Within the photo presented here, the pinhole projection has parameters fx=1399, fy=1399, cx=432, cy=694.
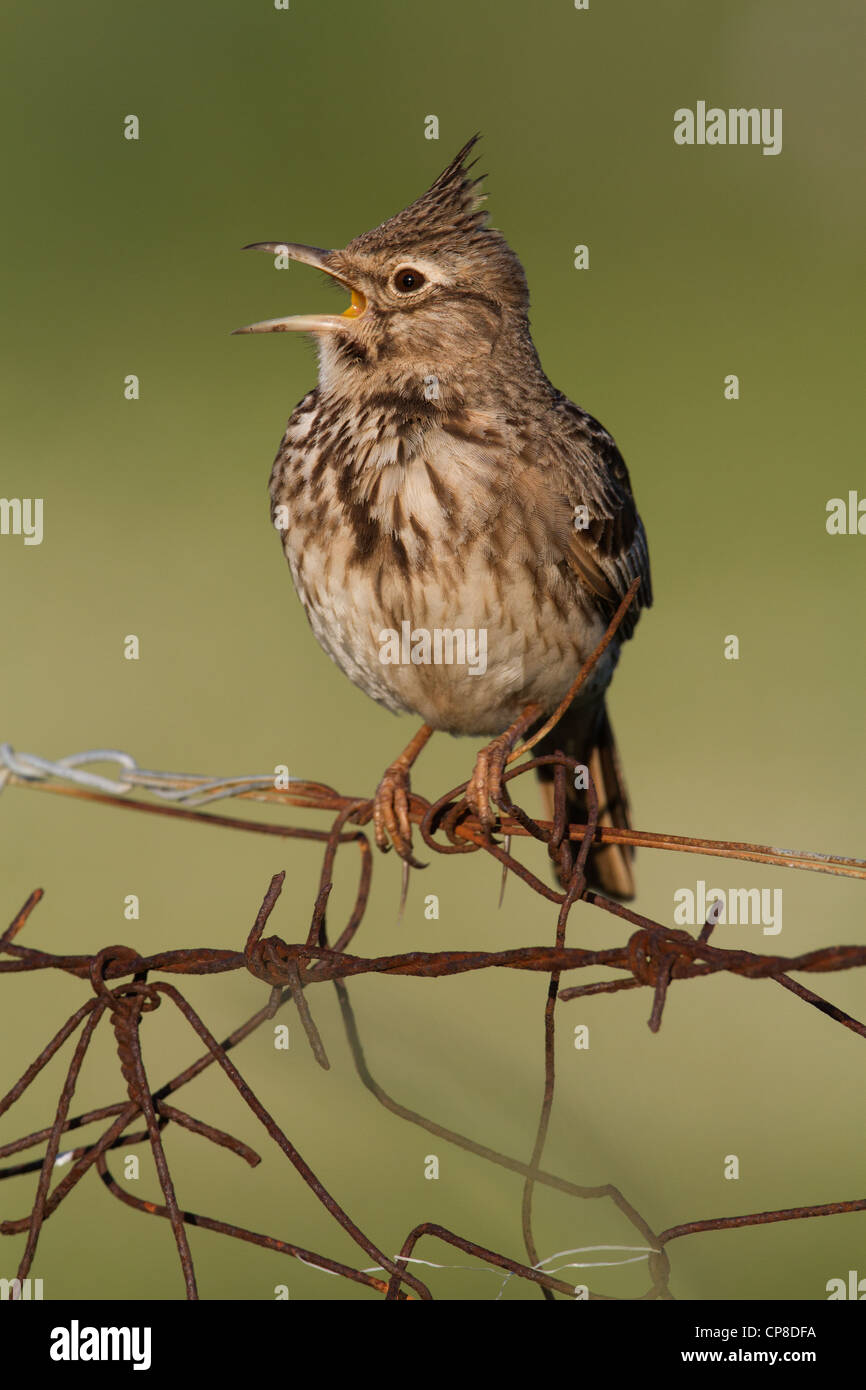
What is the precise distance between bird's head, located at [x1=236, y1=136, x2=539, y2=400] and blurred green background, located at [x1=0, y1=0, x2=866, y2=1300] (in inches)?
14.6

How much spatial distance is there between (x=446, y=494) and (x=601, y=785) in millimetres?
1415

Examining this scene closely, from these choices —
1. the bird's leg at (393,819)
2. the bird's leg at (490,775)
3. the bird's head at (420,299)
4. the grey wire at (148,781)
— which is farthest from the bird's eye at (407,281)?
the grey wire at (148,781)

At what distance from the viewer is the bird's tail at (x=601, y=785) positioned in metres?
4.52

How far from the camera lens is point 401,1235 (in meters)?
4.94

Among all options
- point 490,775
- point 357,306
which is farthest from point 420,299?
point 490,775

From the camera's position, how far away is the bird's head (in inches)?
153

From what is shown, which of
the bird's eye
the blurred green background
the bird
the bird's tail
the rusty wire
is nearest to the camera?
the rusty wire

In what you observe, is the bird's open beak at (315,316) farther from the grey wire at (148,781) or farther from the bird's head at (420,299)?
the grey wire at (148,781)

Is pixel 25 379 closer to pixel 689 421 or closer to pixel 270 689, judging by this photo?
pixel 270 689

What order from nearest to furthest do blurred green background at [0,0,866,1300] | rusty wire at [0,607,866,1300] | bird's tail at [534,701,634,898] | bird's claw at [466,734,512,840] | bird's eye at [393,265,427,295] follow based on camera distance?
rusty wire at [0,607,866,1300], bird's claw at [466,734,512,840], bird's eye at [393,265,427,295], bird's tail at [534,701,634,898], blurred green background at [0,0,866,1300]

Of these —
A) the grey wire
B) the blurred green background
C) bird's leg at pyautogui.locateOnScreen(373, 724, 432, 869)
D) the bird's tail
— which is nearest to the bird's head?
the blurred green background

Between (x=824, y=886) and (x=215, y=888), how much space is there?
2935mm

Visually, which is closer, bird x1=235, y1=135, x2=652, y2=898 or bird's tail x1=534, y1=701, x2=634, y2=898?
bird x1=235, y1=135, x2=652, y2=898

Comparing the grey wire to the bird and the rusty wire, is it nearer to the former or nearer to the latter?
the rusty wire
